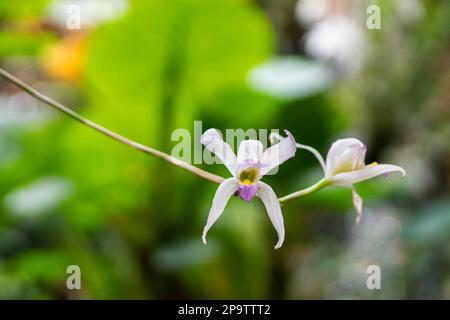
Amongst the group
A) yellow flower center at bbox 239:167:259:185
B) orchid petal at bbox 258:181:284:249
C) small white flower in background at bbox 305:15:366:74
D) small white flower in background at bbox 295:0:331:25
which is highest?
small white flower in background at bbox 295:0:331:25

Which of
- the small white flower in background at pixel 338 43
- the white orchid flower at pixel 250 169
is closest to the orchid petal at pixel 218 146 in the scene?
the white orchid flower at pixel 250 169

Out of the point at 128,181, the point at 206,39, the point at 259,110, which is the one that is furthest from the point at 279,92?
the point at 128,181

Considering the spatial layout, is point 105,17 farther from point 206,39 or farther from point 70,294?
point 70,294

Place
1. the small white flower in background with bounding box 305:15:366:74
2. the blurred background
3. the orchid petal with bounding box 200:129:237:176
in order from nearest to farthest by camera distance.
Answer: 1. the orchid petal with bounding box 200:129:237:176
2. the blurred background
3. the small white flower in background with bounding box 305:15:366:74

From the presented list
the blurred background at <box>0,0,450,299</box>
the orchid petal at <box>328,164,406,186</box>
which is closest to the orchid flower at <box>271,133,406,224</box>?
the orchid petal at <box>328,164,406,186</box>

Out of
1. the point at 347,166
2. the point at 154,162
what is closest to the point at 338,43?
the point at 154,162

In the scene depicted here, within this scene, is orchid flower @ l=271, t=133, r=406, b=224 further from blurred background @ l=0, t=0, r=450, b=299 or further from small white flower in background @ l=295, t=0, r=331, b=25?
small white flower in background @ l=295, t=0, r=331, b=25

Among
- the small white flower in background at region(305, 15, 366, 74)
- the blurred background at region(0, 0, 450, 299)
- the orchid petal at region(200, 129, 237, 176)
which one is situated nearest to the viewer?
the orchid petal at region(200, 129, 237, 176)
